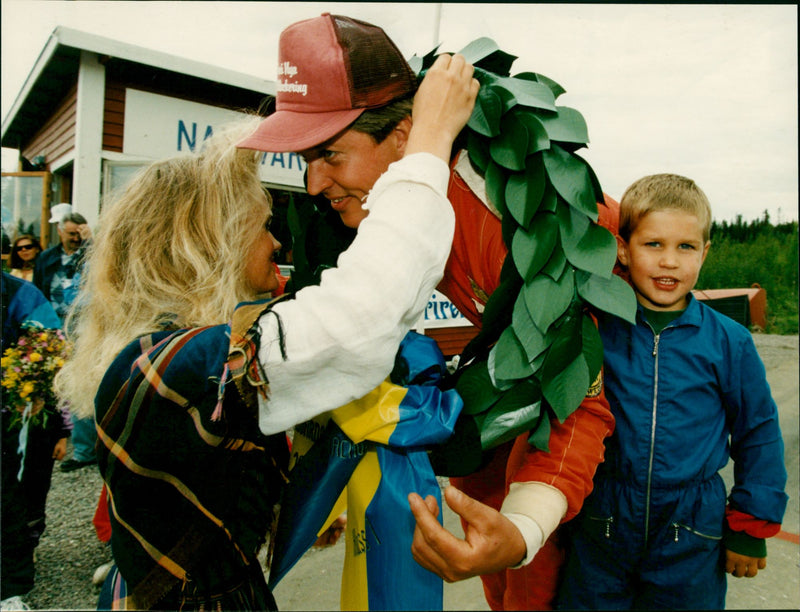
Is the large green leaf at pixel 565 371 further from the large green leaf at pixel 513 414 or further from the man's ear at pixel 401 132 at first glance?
the man's ear at pixel 401 132

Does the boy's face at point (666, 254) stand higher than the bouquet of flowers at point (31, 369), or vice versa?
the boy's face at point (666, 254)

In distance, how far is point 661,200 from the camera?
155 centimetres

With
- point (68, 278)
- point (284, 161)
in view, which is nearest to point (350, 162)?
point (68, 278)

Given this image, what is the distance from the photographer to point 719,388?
5.18 feet

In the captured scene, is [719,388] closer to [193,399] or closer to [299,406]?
[299,406]

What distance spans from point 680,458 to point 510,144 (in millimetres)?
997

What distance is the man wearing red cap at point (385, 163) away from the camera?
3.95 ft

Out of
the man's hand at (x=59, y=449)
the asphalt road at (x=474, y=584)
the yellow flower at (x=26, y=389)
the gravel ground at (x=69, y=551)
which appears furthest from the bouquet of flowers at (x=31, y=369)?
the asphalt road at (x=474, y=584)

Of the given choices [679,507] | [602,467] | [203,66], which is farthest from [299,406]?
[203,66]

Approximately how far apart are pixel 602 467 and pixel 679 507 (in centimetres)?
22

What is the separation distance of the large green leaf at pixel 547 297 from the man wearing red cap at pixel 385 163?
0.46 ft

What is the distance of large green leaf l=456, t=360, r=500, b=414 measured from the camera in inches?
47.6

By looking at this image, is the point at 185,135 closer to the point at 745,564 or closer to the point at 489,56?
the point at 489,56

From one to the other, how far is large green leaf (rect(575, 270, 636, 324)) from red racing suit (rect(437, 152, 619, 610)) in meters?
0.19
